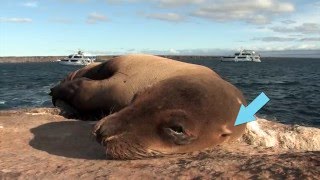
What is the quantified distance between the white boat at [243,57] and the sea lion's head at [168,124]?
157 meters

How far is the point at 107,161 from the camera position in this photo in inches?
224

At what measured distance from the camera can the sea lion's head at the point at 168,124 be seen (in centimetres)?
581

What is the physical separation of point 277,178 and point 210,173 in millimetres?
677

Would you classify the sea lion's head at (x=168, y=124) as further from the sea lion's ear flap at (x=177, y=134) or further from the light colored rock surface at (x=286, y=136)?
the light colored rock surface at (x=286, y=136)

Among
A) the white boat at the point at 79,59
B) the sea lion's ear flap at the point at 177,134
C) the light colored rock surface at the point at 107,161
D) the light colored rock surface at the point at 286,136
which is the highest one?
the sea lion's ear flap at the point at 177,134

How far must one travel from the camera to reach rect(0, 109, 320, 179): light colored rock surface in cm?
451

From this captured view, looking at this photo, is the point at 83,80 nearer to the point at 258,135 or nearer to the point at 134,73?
the point at 134,73

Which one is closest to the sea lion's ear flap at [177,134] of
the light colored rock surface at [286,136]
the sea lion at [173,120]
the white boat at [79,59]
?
the sea lion at [173,120]

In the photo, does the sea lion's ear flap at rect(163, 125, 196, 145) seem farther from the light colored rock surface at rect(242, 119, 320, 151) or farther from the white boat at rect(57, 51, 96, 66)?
the white boat at rect(57, 51, 96, 66)

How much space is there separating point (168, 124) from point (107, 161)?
87 centimetres

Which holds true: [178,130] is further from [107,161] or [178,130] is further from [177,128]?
[107,161]

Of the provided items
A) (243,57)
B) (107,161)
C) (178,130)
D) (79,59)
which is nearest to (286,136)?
(178,130)

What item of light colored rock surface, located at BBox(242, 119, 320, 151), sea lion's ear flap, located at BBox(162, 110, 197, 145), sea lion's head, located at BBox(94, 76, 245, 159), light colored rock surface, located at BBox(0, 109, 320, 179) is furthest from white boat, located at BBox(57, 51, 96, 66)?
sea lion's ear flap, located at BBox(162, 110, 197, 145)

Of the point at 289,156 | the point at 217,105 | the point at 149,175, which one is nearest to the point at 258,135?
the point at 217,105
